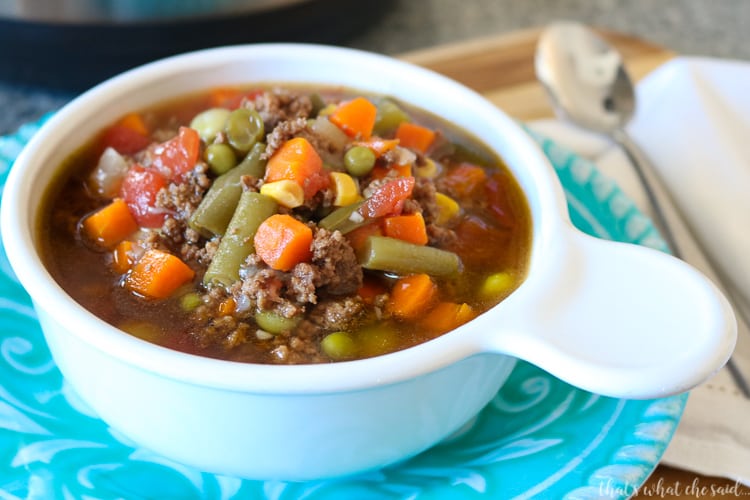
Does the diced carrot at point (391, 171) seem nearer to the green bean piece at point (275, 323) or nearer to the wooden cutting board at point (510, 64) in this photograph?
the green bean piece at point (275, 323)

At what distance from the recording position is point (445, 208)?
2.16 meters

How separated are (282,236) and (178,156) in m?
0.45

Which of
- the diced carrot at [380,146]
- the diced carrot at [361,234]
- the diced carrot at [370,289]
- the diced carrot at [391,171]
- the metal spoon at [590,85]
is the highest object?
the diced carrot at [380,146]

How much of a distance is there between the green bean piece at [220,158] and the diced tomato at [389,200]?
37 centimetres

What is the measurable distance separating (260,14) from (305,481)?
2.19 m

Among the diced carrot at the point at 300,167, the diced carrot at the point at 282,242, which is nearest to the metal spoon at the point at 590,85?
the diced carrot at the point at 300,167

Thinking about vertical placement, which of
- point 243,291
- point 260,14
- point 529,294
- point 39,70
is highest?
point 529,294

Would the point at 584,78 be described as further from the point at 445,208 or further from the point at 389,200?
the point at 389,200

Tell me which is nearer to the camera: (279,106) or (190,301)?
(190,301)

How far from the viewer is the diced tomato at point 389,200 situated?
196 centimetres

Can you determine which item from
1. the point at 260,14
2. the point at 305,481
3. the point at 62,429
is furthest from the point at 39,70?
the point at 305,481

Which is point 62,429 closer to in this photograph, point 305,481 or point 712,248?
point 305,481

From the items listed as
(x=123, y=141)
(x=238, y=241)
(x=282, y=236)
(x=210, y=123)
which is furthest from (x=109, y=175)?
(x=282, y=236)

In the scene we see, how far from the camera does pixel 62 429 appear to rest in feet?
6.23
